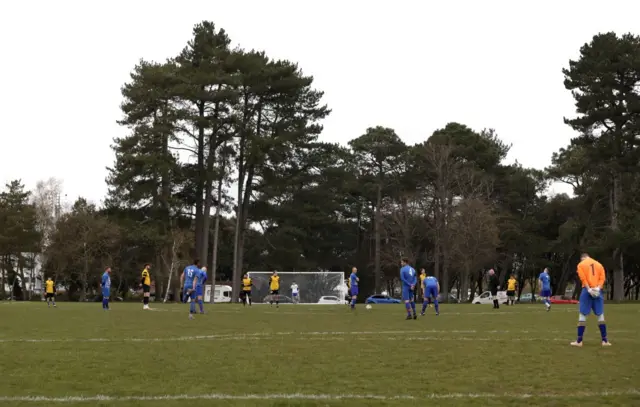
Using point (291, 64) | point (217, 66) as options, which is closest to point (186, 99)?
point (217, 66)

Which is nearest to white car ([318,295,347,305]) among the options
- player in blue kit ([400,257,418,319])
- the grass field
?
player in blue kit ([400,257,418,319])

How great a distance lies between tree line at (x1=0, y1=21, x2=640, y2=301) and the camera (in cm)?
6253

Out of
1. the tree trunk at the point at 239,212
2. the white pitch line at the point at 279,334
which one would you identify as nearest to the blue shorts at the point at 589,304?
the white pitch line at the point at 279,334

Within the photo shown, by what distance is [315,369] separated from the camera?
11.7 m

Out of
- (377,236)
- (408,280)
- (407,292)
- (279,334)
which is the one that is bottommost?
(279,334)

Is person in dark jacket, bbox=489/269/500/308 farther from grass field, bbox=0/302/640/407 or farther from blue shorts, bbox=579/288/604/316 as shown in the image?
blue shorts, bbox=579/288/604/316

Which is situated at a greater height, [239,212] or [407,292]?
[239,212]

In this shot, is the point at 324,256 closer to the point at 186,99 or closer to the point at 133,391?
the point at 186,99

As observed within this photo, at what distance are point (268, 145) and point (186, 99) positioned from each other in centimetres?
789

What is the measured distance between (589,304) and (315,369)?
6996mm

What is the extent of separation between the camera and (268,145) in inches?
2562

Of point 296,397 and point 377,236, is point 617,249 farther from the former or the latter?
point 296,397

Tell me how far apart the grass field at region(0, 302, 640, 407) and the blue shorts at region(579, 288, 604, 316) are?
2.64 ft

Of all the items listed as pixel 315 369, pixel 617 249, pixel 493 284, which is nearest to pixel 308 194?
pixel 617 249
